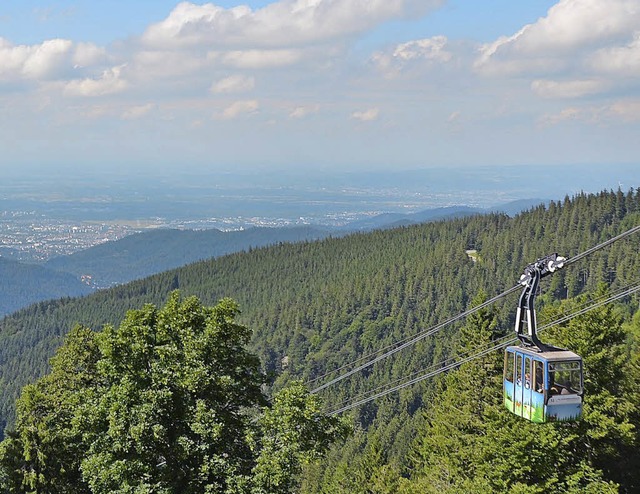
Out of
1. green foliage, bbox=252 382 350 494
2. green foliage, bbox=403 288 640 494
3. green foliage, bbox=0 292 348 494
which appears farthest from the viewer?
green foliage, bbox=403 288 640 494

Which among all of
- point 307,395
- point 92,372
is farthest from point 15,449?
point 307,395

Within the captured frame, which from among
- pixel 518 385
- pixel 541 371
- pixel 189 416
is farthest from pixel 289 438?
pixel 541 371

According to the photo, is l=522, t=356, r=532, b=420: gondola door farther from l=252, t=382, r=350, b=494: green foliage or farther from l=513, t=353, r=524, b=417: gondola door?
l=252, t=382, r=350, b=494: green foliage

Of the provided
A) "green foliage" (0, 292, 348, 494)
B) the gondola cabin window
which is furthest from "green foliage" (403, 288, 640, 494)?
"green foliage" (0, 292, 348, 494)

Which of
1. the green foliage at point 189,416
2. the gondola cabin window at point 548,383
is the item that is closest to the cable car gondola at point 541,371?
the gondola cabin window at point 548,383

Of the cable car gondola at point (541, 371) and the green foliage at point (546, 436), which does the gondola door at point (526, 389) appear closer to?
the cable car gondola at point (541, 371)

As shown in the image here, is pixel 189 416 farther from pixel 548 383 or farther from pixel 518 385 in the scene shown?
pixel 548 383
